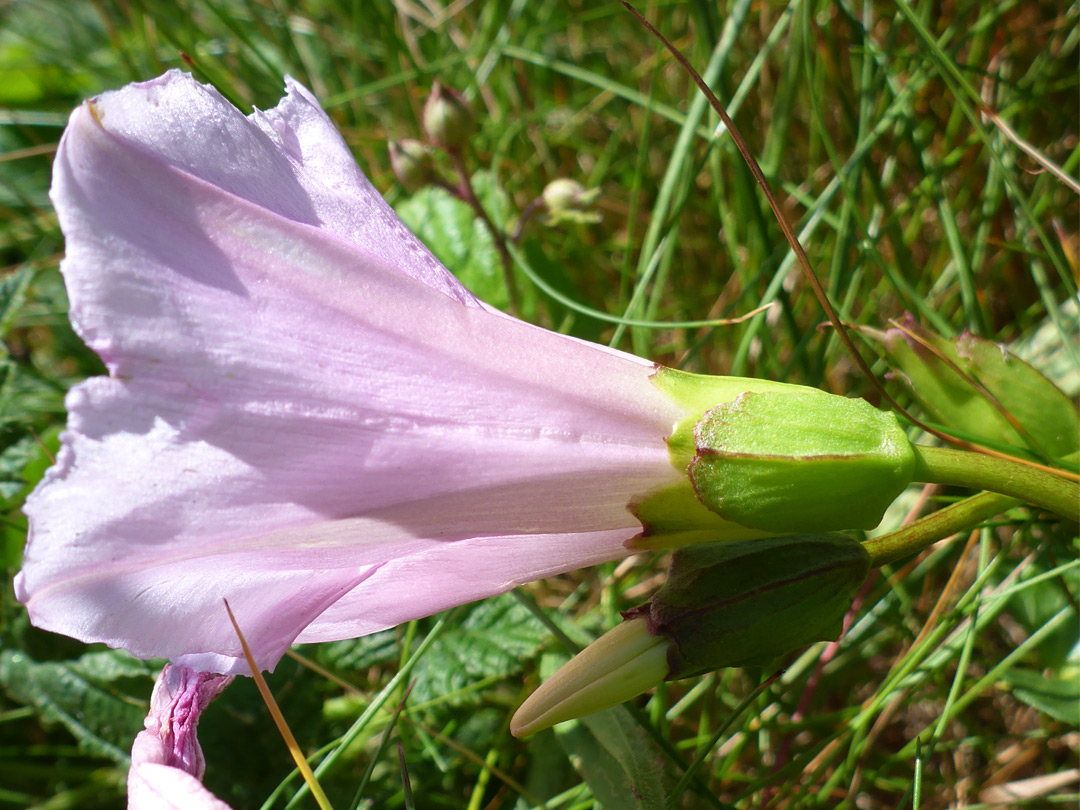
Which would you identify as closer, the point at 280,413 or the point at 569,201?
the point at 280,413

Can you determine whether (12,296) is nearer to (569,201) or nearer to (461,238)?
(461,238)

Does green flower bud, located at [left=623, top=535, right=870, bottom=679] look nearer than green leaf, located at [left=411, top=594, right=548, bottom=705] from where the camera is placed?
Yes

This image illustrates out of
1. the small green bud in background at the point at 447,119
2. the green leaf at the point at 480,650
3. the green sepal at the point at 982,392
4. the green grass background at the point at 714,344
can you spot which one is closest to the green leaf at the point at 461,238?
the green grass background at the point at 714,344

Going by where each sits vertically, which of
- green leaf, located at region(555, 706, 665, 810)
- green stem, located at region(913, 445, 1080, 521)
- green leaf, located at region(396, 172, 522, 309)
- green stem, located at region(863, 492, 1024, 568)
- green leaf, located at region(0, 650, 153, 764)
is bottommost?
green leaf, located at region(0, 650, 153, 764)

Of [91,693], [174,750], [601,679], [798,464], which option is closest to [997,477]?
[798,464]

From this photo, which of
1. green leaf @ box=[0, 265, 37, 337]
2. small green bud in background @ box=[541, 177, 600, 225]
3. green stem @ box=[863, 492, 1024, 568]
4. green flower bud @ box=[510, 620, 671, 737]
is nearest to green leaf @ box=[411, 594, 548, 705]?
green flower bud @ box=[510, 620, 671, 737]

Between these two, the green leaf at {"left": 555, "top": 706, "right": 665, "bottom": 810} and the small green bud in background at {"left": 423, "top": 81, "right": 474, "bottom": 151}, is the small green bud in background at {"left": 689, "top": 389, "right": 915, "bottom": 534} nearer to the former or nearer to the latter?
the green leaf at {"left": 555, "top": 706, "right": 665, "bottom": 810}
